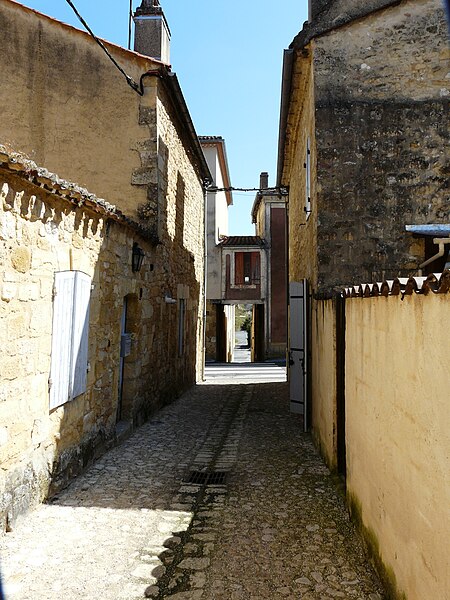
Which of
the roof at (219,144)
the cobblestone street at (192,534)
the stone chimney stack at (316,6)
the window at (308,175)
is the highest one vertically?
the roof at (219,144)

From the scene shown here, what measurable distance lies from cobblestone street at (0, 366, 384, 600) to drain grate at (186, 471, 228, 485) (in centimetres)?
7

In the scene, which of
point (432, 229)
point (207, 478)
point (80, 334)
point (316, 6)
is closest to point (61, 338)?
point (80, 334)

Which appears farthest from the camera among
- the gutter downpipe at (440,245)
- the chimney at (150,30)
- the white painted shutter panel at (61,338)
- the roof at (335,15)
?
the chimney at (150,30)

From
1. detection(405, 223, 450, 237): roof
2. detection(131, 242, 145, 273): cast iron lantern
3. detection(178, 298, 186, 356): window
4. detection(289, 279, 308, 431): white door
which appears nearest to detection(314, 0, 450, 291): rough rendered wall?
detection(405, 223, 450, 237): roof

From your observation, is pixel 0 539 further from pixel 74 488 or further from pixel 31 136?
pixel 31 136

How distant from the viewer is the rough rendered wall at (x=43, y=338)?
11.8ft

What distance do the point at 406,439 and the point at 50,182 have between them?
317 cm

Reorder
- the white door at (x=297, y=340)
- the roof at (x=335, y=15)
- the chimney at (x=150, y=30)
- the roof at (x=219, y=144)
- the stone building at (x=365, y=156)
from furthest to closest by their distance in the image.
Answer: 1. the roof at (x=219, y=144)
2. the chimney at (x=150, y=30)
3. the white door at (x=297, y=340)
4. the roof at (x=335, y=15)
5. the stone building at (x=365, y=156)

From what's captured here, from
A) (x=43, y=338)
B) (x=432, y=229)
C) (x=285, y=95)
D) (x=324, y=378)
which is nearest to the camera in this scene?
(x=43, y=338)

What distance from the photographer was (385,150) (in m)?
6.21

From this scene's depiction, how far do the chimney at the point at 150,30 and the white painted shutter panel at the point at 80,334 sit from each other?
6369 millimetres

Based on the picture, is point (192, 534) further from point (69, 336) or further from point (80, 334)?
point (80, 334)

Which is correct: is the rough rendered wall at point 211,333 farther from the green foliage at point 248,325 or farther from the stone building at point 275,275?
the green foliage at point 248,325

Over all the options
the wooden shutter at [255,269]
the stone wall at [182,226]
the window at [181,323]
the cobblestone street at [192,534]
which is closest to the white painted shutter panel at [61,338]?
the cobblestone street at [192,534]
